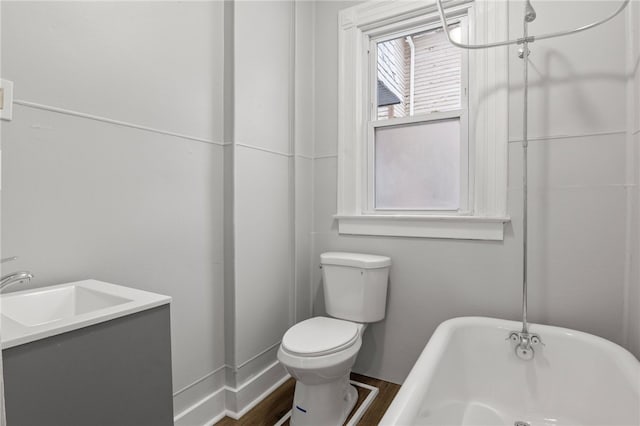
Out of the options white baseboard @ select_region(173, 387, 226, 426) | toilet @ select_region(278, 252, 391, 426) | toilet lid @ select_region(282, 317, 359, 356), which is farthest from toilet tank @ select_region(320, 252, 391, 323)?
white baseboard @ select_region(173, 387, 226, 426)

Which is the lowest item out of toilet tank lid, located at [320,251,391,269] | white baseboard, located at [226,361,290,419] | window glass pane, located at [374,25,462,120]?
white baseboard, located at [226,361,290,419]

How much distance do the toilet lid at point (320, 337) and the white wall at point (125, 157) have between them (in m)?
0.43

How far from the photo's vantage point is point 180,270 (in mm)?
1540

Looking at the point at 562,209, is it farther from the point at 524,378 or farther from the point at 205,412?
the point at 205,412

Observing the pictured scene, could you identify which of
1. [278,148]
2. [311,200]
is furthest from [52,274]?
[311,200]

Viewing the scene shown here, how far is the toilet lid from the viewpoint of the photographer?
1469mm

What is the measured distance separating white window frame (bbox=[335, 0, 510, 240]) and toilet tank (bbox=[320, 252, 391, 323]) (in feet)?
0.76

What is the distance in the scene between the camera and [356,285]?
6.06 feet

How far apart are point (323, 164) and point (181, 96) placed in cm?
94

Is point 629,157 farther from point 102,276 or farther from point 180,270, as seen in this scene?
point 102,276

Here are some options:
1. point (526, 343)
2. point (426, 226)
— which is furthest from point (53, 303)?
point (526, 343)

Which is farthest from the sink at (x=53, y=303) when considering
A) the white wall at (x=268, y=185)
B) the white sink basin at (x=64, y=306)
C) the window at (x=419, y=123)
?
the window at (x=419, y=123)

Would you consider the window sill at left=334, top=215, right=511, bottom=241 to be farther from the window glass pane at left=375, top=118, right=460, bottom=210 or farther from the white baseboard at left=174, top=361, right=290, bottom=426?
the white baseboard at left=174, top=361, right=290, bottom=426

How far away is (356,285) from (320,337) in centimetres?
38
